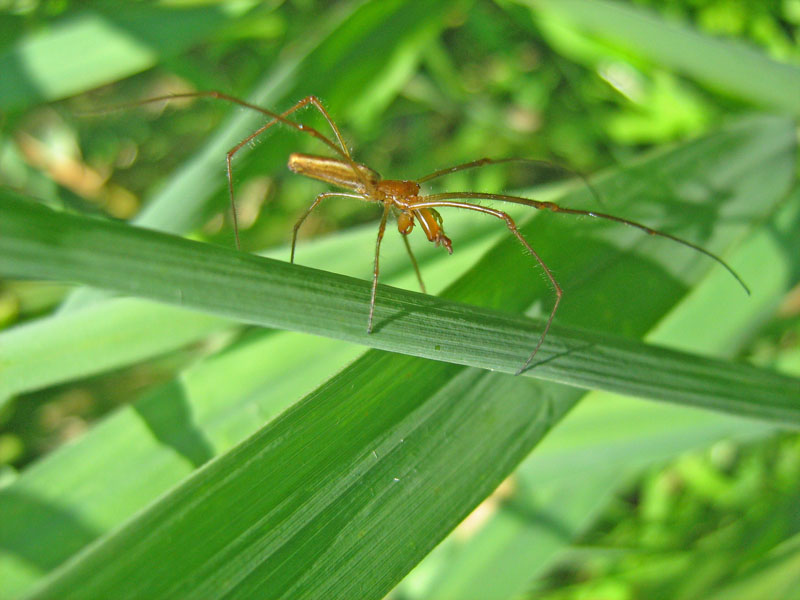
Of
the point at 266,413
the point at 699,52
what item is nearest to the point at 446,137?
the point at 699,52

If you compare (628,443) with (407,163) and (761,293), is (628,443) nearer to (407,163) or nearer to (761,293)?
(761,293)

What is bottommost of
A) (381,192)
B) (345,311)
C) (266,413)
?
(266,413)

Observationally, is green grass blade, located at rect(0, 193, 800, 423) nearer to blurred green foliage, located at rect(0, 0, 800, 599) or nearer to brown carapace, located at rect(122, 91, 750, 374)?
brown carapace, located at rect(122, 91, 750, 374)

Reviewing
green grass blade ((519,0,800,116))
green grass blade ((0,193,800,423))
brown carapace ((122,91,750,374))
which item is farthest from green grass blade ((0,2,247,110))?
green grass blade ((0,193,800,423))

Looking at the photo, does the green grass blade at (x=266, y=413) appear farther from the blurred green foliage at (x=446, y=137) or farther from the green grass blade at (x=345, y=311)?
the blurred green foliage at (x=446, y=137)

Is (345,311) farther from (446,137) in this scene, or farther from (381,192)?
(446,137)

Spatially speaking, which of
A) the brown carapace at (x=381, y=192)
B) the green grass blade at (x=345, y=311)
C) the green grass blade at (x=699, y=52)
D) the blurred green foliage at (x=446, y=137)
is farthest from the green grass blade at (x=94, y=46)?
the green grass blade at (x=345, y=311)
